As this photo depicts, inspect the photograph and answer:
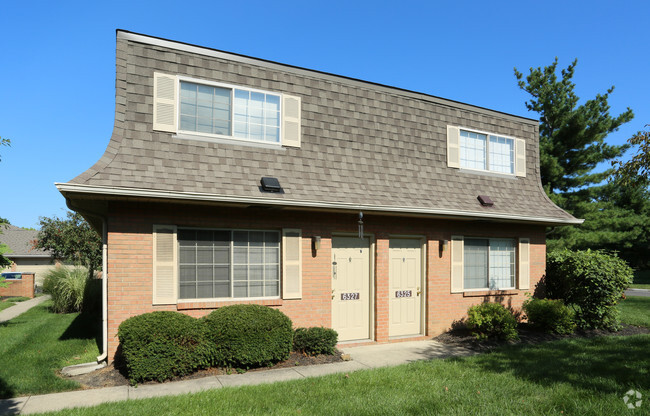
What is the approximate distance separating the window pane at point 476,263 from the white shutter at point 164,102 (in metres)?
7.35

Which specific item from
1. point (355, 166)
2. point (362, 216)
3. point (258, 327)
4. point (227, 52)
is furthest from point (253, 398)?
point (227, 52)

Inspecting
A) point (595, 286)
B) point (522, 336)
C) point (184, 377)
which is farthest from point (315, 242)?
point (595, 286)

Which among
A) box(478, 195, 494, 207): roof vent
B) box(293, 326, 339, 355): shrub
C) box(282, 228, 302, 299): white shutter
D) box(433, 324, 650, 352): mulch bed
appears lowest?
box(433, 324, 650, 352): mulch bed

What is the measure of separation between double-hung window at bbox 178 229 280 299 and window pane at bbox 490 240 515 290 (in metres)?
5.84

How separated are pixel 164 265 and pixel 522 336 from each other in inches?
309

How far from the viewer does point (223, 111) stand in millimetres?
8719

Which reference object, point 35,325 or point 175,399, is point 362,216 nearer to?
point 175,399

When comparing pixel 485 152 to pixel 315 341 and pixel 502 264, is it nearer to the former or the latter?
pixel 502 264

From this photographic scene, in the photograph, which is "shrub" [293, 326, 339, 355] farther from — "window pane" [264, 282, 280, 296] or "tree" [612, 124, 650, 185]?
"tree" [612, 124, 650, 185]

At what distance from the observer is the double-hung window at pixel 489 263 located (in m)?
10.8

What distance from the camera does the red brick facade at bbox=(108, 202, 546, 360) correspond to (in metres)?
7.28

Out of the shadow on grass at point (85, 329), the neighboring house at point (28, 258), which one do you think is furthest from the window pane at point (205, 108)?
the neighboring house at point (28, 258)

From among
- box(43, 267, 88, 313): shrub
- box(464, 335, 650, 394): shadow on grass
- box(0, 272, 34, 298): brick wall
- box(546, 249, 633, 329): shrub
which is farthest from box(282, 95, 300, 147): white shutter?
box(0, 272, 34, 298): brick wall

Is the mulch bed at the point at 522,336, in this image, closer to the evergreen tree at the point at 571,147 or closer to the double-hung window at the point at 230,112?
the double-hung window at the point at 230,112
